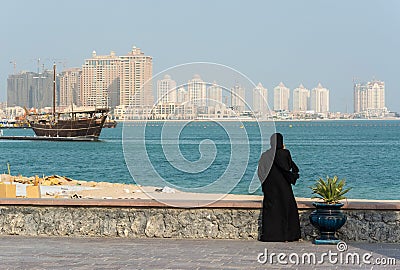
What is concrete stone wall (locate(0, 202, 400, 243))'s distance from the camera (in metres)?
11.7

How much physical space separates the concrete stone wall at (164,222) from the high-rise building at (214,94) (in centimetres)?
203

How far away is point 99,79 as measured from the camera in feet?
578

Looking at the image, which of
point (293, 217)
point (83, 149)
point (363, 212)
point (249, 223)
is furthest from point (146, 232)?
point (83, 149)

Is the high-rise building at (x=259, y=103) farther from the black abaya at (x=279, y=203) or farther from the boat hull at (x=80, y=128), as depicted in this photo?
the boat hull at (x=80, y=128)

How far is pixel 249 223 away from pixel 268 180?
0.87 metres

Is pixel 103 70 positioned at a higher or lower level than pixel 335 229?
higher

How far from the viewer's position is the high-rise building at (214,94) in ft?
41.6

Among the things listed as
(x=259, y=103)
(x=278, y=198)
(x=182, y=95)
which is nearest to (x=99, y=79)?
(x=182, y=95)

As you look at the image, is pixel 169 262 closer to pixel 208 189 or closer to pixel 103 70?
pixel 208 189

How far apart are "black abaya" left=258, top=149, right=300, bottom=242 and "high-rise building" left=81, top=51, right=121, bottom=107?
138 meters

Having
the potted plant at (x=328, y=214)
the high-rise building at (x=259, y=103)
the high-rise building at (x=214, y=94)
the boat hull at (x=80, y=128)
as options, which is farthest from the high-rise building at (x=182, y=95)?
the boat hull at (x=80, y=128)

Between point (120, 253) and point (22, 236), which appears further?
point (22, 236)

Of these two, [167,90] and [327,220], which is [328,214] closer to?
[327,220]

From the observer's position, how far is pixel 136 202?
12359mm
